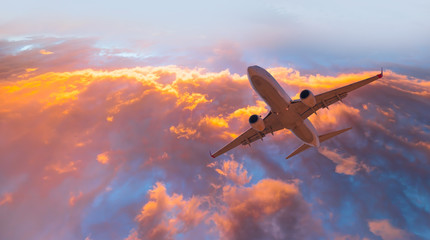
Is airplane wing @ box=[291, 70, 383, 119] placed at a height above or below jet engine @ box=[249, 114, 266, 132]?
above

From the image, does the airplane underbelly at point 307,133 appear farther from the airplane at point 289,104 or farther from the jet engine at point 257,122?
the jet engine at point 257,122

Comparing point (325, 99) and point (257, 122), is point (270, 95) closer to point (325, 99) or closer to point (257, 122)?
point (257, 122)

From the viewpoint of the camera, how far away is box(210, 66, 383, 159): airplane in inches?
1094

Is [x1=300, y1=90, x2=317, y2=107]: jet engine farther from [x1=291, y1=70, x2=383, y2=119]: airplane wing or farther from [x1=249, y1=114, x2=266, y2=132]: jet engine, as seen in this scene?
[x1=249, y1=114, x2=266, y2=132]: jet engine

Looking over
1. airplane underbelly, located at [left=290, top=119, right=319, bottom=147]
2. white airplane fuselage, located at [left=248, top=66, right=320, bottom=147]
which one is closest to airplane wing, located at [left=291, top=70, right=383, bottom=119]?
white airplane fuselage, located at [left=248, top=66, right=320, bottom=147]

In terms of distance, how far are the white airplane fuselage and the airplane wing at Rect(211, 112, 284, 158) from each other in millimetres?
2571

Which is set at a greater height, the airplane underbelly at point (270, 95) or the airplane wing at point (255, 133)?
the airplane underbelly at point (270, 95)

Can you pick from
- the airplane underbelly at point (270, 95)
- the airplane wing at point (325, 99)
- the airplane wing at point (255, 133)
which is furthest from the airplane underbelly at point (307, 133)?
the airplane underbelly at point (270, 95)

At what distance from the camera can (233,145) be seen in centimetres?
3934

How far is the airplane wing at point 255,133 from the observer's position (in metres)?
36.7

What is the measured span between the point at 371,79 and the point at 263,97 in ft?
39.6

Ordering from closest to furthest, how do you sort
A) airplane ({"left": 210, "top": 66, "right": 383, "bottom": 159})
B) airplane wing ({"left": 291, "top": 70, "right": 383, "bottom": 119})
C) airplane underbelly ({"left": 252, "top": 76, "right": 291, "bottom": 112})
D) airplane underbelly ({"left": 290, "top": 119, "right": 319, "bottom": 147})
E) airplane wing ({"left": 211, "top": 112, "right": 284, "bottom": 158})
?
airplane ({"left": 210, "top": 66, "right": 383, "bottom": 159}) < airplane underbelly ({"left": 252, "top": 76, "right": 291, "bottom": 112}) < airplane wing ({"left": 291, "top": 70, "right": 383, "bottom": 119}) < airplane underbelly ({"left": 290, "top": 119, "right": 319, "bottom": 147}) < airplane wing ({"left": 211, "top": 112, "right": 284, "bottom": 158})

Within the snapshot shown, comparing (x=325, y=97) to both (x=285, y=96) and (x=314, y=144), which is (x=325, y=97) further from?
(x=314, y=144)

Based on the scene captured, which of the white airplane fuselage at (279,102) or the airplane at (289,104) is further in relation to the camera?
the white airplane fuselage at (279,102)
